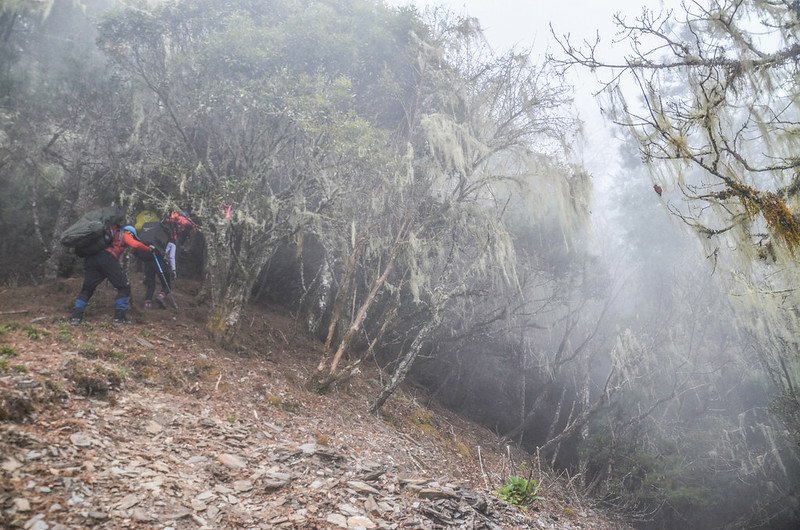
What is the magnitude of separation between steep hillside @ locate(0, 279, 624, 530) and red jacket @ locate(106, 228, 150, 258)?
980mm

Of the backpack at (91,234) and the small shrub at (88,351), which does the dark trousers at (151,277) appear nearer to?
the backpack at (91,234)

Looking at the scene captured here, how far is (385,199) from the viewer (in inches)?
351

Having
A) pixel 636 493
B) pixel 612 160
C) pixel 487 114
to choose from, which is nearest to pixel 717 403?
pixel 636 493

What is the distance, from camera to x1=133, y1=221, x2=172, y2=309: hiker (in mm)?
7270

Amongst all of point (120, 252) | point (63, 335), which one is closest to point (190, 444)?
point (63, 335)

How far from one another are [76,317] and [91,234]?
3.69 feet

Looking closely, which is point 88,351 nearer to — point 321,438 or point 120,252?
point 120,252

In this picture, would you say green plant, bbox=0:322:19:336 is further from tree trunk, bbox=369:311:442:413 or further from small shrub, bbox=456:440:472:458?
small shrub, bbox=456:440:472:458

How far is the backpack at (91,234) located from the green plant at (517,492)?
19.7 feet

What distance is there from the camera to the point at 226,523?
3.59 metres

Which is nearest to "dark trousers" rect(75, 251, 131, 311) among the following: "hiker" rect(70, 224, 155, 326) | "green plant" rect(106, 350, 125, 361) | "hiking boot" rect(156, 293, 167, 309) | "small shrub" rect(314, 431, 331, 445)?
"hiker" rect(70, 224, 155, 326)

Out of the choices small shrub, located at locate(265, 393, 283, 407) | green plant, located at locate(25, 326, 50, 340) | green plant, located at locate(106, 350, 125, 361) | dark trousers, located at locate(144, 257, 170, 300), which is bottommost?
small shrub, located at locate(265, 393, 283, 407)

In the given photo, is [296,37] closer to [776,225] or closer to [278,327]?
[278,327]

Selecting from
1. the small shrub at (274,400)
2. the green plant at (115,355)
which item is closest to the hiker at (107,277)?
the green plant at (115,355)
